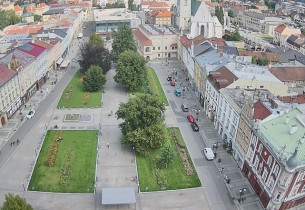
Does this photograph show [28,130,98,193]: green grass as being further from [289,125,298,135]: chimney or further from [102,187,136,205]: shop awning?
[289,125,298,135]: chimney

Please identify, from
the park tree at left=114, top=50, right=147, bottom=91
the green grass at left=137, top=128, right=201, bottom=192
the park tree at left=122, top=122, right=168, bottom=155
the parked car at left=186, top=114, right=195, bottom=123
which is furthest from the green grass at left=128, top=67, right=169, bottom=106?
the green grass at left=137, top=128, right=201, bottom=192

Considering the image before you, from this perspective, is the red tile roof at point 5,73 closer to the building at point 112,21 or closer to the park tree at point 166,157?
the park tree at point 166,157

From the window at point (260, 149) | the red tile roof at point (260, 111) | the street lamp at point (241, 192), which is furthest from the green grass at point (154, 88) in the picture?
the window at point (260, 149)

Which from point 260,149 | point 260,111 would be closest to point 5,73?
point 260,111

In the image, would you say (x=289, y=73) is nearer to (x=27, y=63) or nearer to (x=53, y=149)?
(x=53, y=149)

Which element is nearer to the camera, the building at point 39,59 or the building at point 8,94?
the building at point 8,94

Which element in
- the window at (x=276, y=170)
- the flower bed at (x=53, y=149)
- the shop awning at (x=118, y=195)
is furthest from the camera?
the flower bed at (x=53, y=149)

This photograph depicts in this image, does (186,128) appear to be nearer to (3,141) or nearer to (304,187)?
(304,187)

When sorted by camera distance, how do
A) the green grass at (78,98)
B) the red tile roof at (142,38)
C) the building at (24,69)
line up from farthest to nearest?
the red tile roof at (142,38) < the green grass at (78,98) < the building at (24,69)
